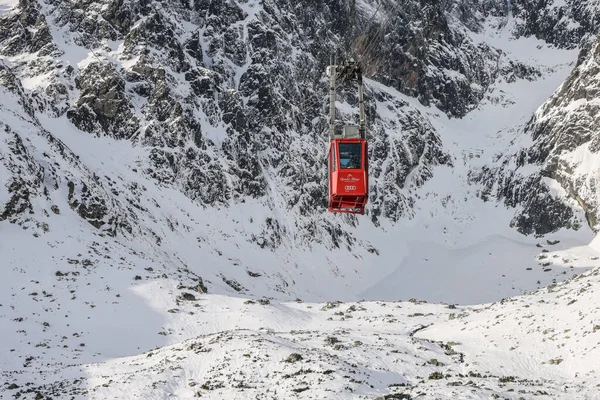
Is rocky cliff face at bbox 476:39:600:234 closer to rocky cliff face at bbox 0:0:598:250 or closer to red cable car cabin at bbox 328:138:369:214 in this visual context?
rocky cliff face at bbox 0:0:598:250

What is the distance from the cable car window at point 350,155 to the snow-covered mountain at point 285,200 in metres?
9.20

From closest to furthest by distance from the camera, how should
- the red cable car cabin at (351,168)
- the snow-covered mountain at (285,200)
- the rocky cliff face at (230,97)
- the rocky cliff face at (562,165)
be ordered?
the red cable car cabin at (351,168)
the snow-covered mountain at (285,200)
the rocky cliff face at (230,97)
the rocky cliff face at (562,165)

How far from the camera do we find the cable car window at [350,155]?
28.1 meters

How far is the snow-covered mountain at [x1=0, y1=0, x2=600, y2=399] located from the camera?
30.6m

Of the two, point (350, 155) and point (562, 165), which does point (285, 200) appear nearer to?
point (562, 165)

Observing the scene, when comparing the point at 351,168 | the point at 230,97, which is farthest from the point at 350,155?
the point at 230,97

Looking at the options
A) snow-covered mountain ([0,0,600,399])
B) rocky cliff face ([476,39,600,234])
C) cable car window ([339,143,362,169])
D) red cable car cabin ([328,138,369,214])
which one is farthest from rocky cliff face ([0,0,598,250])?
cable car window ([339,143,362,169])

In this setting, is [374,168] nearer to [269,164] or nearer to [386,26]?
[269,164]

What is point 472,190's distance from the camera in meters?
118

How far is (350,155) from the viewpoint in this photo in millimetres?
28203

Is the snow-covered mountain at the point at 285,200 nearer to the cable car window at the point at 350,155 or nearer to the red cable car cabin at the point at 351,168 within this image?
the red cable car cabin at the point at 351,168

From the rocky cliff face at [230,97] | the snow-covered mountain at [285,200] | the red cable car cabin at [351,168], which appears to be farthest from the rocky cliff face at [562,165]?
the red cable car cabin at [351,168]

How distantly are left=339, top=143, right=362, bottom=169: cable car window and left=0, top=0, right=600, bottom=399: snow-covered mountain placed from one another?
30.2 ft

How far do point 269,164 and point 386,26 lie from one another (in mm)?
54474
